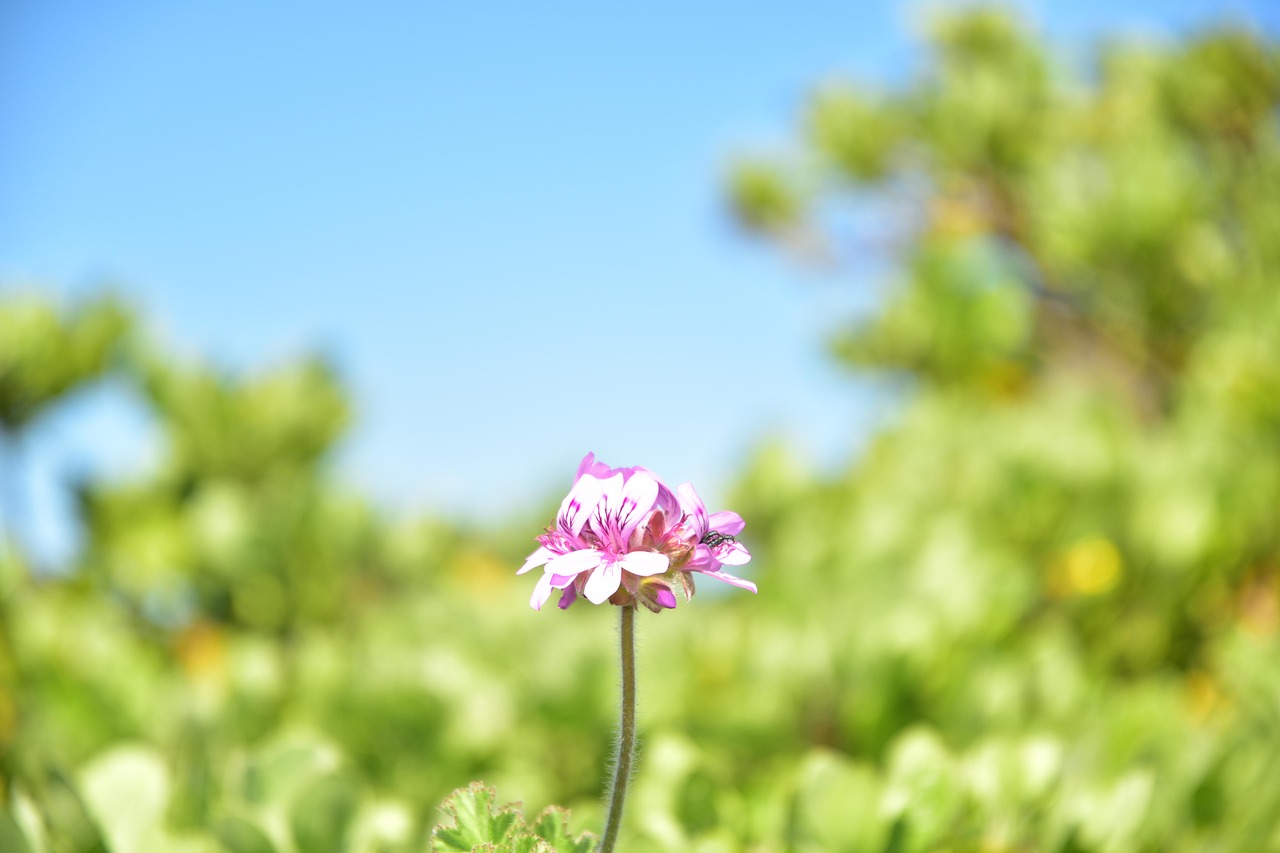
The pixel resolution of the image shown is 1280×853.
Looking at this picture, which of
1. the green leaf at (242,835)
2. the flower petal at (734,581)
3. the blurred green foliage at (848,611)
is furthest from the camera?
the blurred green foliage at (848,611)

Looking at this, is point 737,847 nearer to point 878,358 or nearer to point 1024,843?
point 1024,843

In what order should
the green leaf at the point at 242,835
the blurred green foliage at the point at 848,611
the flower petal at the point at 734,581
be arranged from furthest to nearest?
the blurred green foliage at the point at 848,611 → the green leaf at the point at 242,835 → the flower petal at the point at 734,581

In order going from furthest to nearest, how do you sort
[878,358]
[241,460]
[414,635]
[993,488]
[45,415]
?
1. [878,358]
2. [241,460]
3. [45,415]
4. [993,488]
5. [414,635]

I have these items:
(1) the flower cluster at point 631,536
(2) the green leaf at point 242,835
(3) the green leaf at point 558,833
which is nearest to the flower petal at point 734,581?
(1) the flower cluster at point 631,536

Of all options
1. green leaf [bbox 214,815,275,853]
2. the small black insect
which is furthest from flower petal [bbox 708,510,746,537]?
green leaf [bbox 214,815,275,853]

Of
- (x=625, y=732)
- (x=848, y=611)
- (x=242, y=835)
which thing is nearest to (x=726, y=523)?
(x=625, y=732)

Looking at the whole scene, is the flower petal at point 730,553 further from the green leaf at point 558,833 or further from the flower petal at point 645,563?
the green leaf at point 558,833

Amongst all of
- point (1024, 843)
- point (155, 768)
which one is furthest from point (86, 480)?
point (1024, 843)

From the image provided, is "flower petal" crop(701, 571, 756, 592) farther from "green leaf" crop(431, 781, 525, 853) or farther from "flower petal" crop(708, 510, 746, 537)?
"green leaf" crop(431, 781, 525, 853)
